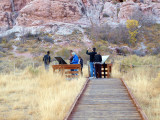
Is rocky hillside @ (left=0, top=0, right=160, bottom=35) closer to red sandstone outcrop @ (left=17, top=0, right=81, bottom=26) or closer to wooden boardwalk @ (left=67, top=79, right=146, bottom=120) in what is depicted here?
red sandstone outcrop @ (left=17, top=0, right=81, bottom=26)

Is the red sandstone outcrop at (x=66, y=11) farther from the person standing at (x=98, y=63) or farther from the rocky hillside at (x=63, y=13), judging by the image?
the person standing at (x=98, y=63)

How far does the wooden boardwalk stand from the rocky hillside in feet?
111

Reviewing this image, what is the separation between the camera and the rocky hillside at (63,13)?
4181 centimetres

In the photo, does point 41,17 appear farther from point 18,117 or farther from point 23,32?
point 18,117

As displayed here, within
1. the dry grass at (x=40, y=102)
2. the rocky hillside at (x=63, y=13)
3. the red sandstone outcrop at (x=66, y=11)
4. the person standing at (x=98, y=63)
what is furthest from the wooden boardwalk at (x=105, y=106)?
the red sandstone outcrop at (x=66, y=11)

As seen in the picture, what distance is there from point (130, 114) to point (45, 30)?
1467 inches

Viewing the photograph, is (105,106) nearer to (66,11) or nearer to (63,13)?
(63,13)

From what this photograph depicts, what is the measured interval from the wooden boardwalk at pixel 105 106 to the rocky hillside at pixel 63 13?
33707mm

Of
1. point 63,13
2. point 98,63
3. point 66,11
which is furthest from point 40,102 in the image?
point 66,11

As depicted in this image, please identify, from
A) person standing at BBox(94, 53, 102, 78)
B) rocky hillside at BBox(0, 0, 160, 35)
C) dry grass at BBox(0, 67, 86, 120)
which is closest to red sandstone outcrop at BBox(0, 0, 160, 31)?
rocky hillside at BBox(0, 0, 160, 35)

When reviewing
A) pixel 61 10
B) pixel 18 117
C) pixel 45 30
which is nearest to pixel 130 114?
pixel 18 117

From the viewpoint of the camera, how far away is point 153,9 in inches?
1837

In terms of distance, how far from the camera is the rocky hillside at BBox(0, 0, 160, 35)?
41.8m

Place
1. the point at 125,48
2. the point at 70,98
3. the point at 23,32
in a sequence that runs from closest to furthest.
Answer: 1. the point at 70,98
2. the point at 125,48
3. the point at 23,32
